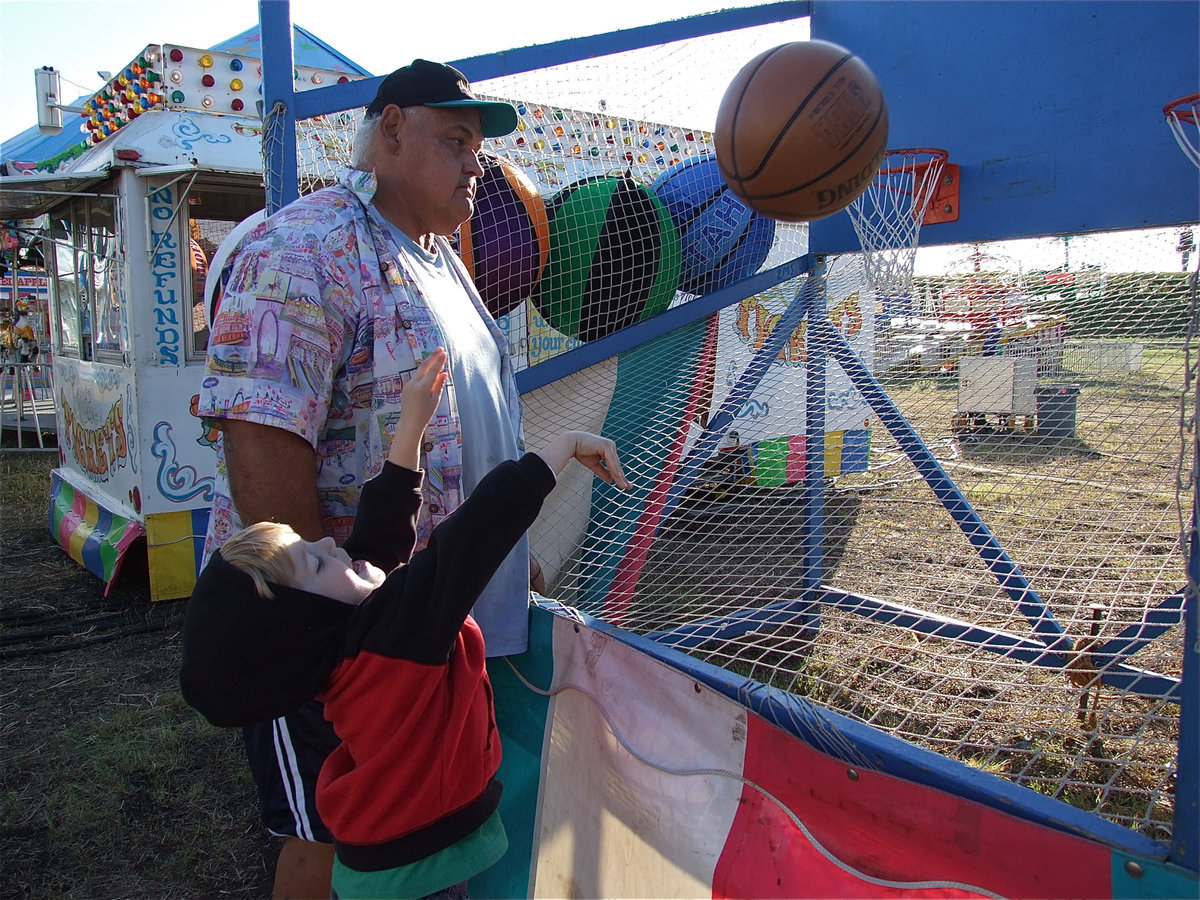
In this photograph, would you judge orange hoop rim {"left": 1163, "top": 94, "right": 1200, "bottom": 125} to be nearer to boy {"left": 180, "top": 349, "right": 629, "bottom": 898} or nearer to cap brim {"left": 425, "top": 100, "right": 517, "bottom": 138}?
cap brim {"left": 425, "top": 100, "right": 517, "bottom": 138}

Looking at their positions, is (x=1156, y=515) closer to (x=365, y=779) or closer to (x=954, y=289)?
(x=954, y=289)

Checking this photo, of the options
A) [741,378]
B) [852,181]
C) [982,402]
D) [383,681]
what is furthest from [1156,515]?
[383,681]

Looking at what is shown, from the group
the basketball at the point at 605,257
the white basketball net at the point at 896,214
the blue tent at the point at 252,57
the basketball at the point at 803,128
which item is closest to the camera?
the basketball at the point at 803,128

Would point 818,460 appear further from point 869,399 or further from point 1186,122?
point 1186,122

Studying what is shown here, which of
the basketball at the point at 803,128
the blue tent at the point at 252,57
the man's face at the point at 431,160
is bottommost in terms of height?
the man's face at the point at 431,160

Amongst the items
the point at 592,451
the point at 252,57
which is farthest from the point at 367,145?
the point at 252,57

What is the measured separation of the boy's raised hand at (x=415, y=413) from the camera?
143 centimetres

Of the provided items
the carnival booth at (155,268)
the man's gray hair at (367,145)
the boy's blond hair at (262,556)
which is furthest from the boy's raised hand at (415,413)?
the carnival booth at (155,268)

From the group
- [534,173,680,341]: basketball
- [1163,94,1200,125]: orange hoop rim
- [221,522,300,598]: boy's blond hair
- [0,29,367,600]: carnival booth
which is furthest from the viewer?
[0,29,367,600]: carnival booth

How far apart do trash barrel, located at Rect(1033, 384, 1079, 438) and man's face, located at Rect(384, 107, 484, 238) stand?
95.6 inches

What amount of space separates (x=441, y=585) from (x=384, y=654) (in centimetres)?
14

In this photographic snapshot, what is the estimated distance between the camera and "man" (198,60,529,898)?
1448 mm

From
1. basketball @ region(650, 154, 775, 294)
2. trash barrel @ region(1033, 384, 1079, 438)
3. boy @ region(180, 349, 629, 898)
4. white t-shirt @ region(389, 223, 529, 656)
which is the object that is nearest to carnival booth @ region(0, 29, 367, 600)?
basketball @ region(650, 154, 775, 294)

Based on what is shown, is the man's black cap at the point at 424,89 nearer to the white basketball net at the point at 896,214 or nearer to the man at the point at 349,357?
the man at the point at 349,357
